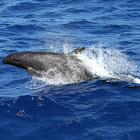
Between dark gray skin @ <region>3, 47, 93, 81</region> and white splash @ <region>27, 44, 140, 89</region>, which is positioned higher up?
dark gray skin @ <region>3, 47, 93, 81</region>

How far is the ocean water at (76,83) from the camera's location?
8.80 m

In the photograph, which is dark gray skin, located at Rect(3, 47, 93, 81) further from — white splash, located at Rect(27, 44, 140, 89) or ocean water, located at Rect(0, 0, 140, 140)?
ocean water, located at Rect(0, 0, 140, 140)

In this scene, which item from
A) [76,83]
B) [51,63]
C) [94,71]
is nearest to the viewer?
[76,83]

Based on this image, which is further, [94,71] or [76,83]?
[94,71]

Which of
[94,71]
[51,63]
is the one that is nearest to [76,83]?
[94,71]

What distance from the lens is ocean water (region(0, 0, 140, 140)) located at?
880cm

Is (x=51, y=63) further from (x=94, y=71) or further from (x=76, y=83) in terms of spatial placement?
(x=94, y=71)

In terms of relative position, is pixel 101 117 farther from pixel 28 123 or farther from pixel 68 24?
pixel 68 24

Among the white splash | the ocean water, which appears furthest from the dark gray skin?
the ocean water

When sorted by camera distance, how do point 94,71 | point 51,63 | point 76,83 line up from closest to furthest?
point 76,83
point 51,63
point 94,71

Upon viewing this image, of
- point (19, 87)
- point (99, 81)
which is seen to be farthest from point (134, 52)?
point (19, 87)

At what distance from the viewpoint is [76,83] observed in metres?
12.4

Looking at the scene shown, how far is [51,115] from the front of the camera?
9.64 metres

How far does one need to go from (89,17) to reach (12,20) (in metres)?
7.01
